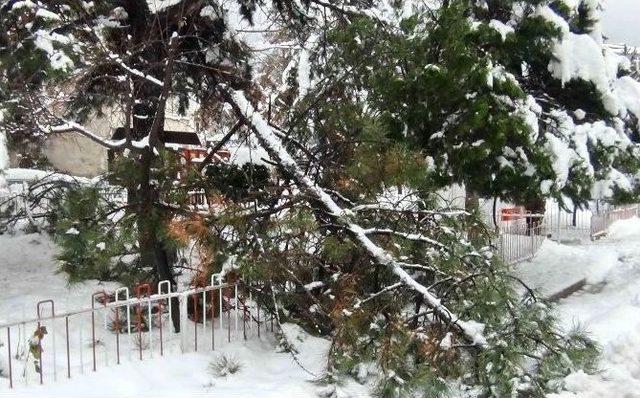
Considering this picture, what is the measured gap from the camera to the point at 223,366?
17.2 ft

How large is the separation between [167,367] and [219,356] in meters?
0.52

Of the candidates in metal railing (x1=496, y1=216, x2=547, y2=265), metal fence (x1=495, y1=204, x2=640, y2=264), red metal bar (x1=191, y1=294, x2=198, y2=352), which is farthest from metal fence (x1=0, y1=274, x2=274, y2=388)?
metal railing (x1=496, y1=216, x2=547, y2=265)

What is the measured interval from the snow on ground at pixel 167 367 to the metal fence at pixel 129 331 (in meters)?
0.02

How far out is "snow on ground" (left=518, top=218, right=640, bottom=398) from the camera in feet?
17.6

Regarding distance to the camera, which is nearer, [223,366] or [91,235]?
[223,366]

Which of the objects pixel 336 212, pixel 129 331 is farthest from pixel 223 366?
pixel 336 212

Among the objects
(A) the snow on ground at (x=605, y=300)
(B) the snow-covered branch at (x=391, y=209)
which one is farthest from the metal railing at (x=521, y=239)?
(B) the snow-covered branch at (x=391, y=209)

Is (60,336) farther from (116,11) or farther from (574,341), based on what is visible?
(574,341)

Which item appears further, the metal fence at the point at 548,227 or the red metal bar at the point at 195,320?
the metal fence at the point at 548,227

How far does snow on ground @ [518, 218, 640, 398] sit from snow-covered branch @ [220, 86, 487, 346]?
40.1 inches

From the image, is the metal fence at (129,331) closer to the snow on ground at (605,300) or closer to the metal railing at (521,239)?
the snow on ground at (605,300)

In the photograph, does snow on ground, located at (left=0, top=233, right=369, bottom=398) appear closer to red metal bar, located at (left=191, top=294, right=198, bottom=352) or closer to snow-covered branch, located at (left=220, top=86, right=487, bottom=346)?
red metal bar, located at (left=191, top=294, right=198, bottom=352)

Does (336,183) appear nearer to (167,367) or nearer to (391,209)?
(391,209)

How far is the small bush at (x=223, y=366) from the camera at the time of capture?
17.0 ft
